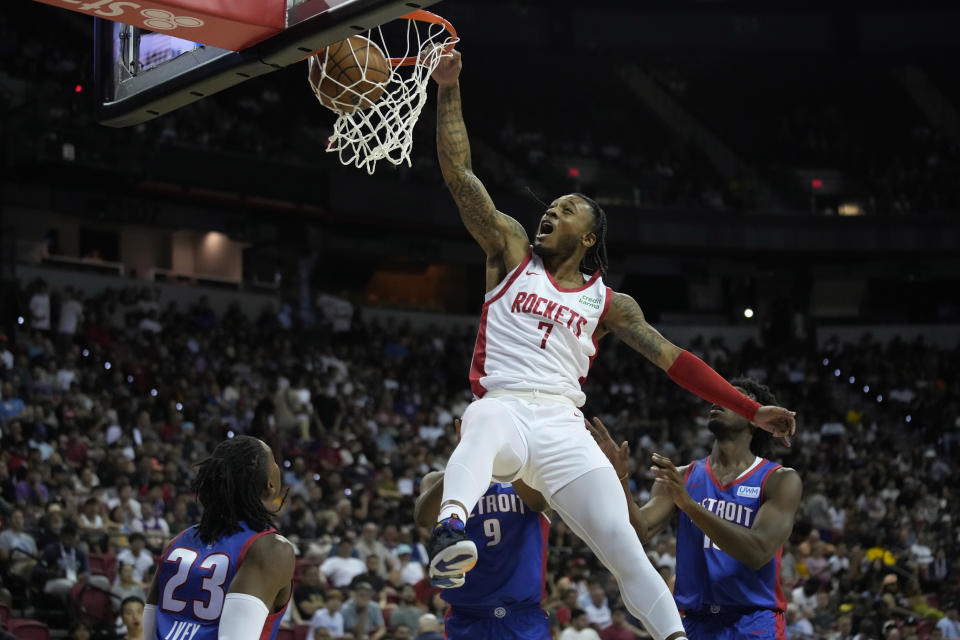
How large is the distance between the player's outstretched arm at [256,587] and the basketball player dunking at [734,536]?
6.37 ft

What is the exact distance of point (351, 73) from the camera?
5621mm

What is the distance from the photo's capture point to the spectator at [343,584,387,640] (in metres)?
11.1

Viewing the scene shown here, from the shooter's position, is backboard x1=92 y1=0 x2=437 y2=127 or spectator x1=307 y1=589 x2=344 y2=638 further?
spectator x1=307 y1=589 x2=344 y2=638

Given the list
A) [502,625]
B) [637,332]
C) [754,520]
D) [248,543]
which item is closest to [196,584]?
[248,543]

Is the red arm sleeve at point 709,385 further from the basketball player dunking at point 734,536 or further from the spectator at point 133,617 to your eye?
the spectator at point 133,617

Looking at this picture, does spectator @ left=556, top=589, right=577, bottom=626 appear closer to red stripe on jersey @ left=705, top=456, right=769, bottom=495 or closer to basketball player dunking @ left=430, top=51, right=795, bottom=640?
red stripe on jersey @ left=705, top=456, right=769, bottom=495

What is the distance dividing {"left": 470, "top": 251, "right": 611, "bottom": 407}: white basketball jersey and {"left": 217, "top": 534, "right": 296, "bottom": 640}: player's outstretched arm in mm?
1218

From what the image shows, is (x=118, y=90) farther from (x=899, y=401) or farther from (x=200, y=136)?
(x=899, y=401)

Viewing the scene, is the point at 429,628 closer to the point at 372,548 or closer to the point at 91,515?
the point at 372,548

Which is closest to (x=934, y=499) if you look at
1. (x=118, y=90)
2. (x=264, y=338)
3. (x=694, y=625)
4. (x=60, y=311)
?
(x=264, y=338)

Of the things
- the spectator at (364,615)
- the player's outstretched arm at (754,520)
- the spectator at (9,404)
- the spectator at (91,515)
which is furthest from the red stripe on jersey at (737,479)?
the spectator at (9,404)

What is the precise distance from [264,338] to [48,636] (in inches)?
449

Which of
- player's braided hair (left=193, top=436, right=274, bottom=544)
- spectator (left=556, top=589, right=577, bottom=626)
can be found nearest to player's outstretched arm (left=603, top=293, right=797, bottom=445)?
player's braided hair (left=193, top=436, right=274, bottom=544)

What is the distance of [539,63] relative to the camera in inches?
1205
